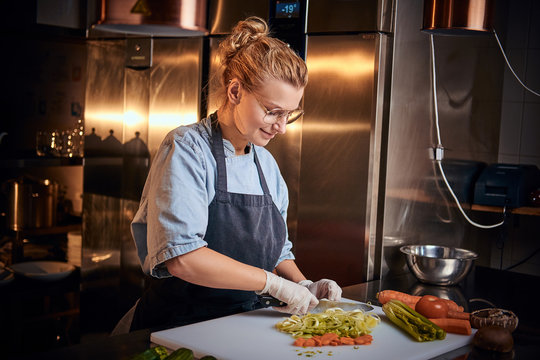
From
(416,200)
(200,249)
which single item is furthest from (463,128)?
(200,249)

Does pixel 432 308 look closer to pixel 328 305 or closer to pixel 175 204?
pixel 328 305

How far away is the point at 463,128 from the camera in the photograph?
2.69m

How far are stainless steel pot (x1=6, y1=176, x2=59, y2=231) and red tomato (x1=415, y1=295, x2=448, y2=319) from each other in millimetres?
2217

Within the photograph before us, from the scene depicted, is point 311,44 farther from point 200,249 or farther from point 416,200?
point 200,249

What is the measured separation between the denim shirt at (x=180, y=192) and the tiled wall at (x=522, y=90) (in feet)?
5.13

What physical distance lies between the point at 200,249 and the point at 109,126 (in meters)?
1.78

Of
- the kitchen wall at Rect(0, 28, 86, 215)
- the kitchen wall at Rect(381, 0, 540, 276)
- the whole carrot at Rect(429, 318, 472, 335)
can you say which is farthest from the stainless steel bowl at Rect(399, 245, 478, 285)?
the kitchen wall at Rect(0, 28, 86, 215)

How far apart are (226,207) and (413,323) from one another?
0.57 metres

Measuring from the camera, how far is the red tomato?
66.0 inches

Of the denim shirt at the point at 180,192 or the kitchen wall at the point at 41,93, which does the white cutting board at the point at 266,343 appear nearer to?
the denim shirt at the point at 180,192

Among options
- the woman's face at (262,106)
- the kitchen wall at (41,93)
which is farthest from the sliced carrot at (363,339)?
the kitchen wall at (41,93)

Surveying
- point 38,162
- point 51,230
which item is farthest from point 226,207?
point 51,230

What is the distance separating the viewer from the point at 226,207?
1.77 m

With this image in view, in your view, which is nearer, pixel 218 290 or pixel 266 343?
pixel 266 343
